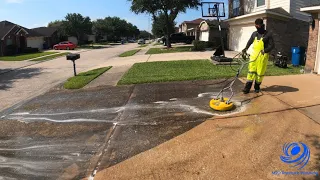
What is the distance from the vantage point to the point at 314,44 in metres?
10.6

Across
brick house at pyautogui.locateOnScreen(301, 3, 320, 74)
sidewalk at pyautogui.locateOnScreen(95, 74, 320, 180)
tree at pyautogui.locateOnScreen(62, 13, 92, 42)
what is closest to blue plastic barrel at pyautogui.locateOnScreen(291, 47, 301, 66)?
brick house at pyautogui.locateOnScreen(301, 3, 320, 74)

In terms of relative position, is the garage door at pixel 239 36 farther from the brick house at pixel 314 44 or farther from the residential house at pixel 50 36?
the residential house at pixel 50 36

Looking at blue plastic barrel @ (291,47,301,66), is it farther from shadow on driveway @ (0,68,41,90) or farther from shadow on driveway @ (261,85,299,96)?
shadow on driveway @ (0,68,41,90)

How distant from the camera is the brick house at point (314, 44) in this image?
10353mm

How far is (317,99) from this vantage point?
673cm

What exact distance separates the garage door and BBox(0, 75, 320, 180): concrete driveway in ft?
46.4

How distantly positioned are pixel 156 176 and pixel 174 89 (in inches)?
207

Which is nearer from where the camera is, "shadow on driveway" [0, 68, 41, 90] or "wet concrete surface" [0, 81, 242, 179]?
"wet concrete surface" [0, 81, 242, 179]

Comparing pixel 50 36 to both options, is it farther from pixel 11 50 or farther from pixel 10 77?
pixel 10 77

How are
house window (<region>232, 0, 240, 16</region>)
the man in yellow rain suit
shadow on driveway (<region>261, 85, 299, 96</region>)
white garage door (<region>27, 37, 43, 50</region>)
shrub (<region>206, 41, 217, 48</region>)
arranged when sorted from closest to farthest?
the man in yellow rain suit
shadow on driveway (<region>261, 85, 299, 96</region>)
house window (<region>232, 0, 240, 16</region>)
shrub (<region>206, 41, 217, 48</region>)
white garage door (<region>27, 37, 43, 50</region>)

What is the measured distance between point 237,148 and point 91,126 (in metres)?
2.98

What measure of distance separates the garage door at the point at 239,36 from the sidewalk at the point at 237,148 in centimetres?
1589

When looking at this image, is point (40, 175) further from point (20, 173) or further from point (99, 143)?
point (99, 143)

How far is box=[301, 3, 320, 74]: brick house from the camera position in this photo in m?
10.4
